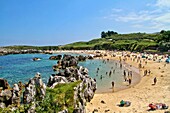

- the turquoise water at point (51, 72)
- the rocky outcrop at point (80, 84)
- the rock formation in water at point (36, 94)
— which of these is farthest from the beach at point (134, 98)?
the turquoise water at point (51, 72)

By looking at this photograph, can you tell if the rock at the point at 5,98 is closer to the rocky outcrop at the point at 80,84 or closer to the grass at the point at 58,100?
the rocky outcrop at the point at 80,84

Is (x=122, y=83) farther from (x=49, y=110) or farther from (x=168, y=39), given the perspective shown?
(x=168, y=39)

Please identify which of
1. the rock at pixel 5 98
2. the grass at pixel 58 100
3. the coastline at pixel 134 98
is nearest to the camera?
the grass at pixel 58 100

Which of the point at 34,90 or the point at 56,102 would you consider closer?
the point at 56,102

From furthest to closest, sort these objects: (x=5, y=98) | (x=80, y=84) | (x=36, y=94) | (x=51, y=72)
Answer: (x=51, y=72)
(x=5, y=98)
(x=80, y=84)
(x=36, y=94)

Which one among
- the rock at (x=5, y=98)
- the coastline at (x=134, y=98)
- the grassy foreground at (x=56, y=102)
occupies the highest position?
the grassy foreground at (x=56, y=102)

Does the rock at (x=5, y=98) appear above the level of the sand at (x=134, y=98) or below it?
above

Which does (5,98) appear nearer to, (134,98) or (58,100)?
(58,100)

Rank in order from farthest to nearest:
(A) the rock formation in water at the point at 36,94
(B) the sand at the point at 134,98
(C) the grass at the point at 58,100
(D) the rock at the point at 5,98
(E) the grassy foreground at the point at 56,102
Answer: (B) the sand at the point at 134,98 → (D) the rock at the point at 5,98 → (A) the rock formation in water at the point at 36,94 → (C) the grass at the point at 58,100 → (E) the grassy foreground at the point at 56,102

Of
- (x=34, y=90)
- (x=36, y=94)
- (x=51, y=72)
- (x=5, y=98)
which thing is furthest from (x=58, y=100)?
(x=51, y=72)

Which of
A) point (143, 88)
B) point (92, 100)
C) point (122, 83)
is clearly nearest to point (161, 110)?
point (92, 100)

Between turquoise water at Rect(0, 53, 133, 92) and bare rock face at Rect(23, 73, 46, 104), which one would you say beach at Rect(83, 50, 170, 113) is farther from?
bare rock face at Rect(23, 73, 46, 104)

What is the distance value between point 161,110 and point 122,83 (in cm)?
2211

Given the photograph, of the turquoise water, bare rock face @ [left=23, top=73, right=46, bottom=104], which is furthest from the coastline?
bare rock face @ [left=23, top=73, right=46, bottom=104]
